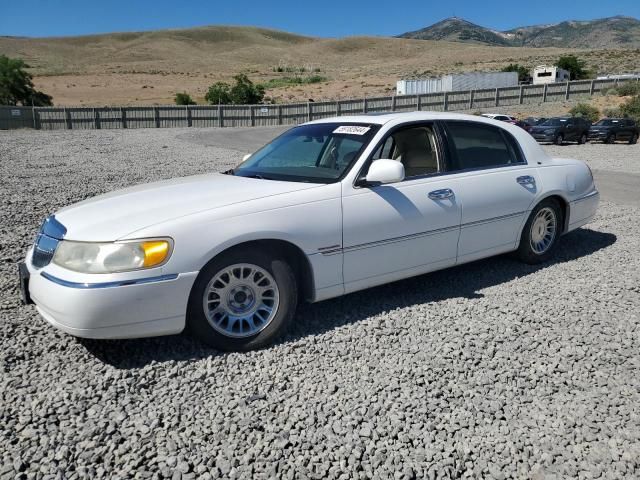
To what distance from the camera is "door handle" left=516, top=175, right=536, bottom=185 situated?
519 cm

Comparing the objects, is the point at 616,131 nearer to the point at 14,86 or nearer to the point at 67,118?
the point at 67,118

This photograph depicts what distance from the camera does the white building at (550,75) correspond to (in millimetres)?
50594

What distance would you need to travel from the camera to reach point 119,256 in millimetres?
3258

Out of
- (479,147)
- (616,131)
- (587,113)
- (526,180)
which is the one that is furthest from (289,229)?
(587,113)

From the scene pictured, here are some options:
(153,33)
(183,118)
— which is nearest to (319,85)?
(183,118)

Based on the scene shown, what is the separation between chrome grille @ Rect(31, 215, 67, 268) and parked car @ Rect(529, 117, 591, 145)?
2354cm

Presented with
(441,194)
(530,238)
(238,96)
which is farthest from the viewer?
(238,96)

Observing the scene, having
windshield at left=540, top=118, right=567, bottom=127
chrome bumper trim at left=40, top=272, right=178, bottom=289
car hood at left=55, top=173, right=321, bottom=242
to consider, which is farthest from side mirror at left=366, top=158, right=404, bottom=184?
windshield at left=540, top=118, right=567, bottom=127

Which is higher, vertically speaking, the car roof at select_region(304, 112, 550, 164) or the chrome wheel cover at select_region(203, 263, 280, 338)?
the car roof at select_region(304, 112, 550, 164)

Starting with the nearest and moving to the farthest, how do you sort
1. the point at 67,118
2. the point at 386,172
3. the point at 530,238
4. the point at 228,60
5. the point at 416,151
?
the point at 386,172 → the point at 416,151 → the point at 530,238 → the point at 67,118 → the point at 228,60

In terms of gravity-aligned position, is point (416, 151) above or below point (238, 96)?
below

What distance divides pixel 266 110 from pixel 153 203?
3461 cm

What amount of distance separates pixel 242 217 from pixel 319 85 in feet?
208

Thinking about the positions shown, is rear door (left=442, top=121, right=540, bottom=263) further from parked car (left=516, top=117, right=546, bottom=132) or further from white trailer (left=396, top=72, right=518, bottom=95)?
white trailer (left=396, top=72, right=518, bottom=95)
